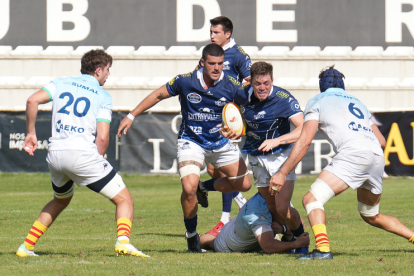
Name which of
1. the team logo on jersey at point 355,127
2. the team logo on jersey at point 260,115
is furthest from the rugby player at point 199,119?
the team logo on jersey at point 355,127

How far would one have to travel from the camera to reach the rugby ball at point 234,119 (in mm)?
7574

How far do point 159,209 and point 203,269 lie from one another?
7.01 metres

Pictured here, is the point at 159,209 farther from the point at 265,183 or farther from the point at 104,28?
the point at 104,28

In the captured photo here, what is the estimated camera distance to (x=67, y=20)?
27562 millimetres

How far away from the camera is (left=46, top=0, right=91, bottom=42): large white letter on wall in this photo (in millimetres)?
27438

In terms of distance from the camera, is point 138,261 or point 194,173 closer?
point 138,261

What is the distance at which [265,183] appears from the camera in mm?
7664

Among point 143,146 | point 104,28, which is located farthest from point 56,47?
point 143,146

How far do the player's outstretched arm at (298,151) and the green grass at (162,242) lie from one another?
82cm

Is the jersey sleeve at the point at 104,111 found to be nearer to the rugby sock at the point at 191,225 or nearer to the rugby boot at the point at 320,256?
the rugby sock at the point at 191,225

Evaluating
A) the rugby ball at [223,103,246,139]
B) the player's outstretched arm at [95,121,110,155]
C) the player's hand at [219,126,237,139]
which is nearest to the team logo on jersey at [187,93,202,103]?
the rugby ball at [223,103,246,139]

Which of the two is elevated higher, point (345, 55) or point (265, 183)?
point (345, 55)

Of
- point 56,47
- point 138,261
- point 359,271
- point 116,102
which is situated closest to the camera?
point 359,271

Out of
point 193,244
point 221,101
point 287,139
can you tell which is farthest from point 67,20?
point 287,139
